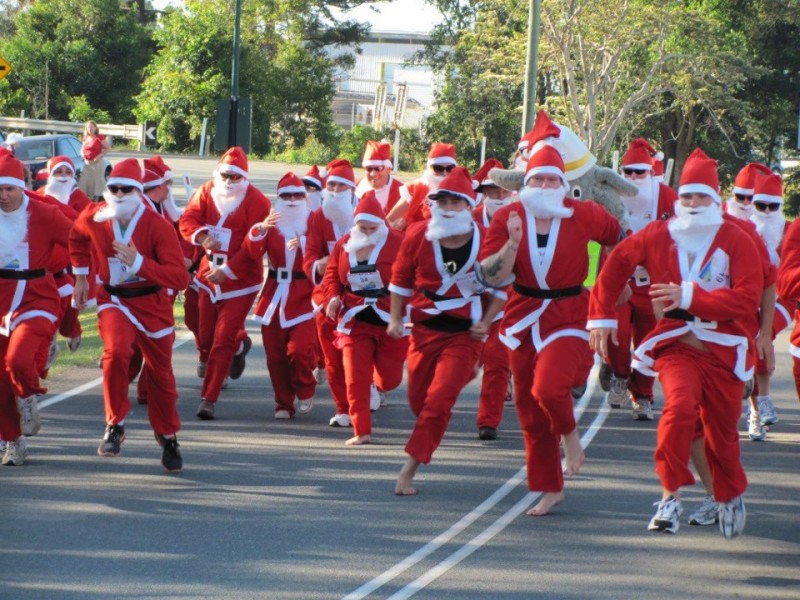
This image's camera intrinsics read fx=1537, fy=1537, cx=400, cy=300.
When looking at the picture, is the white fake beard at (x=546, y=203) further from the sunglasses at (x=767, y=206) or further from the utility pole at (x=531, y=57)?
the utility pole at (x=531, y=57)

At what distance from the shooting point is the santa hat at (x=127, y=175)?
35.0ft

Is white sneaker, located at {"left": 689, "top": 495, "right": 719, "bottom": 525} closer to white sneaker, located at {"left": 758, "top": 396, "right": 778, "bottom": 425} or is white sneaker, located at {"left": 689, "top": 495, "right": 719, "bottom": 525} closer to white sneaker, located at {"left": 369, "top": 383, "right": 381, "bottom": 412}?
white sneaker, located at {"left": 758, "top": 396, "right": 778, "bottom": 425}

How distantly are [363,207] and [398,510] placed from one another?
3.15 meters

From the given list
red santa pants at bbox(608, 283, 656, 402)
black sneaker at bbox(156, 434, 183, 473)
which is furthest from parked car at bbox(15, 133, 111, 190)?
black sneaker at bbox(156, 434, 183, 473)

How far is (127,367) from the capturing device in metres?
10.8

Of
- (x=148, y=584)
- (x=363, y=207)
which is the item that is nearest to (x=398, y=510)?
(x=148, y=584)

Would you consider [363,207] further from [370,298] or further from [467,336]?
[467,336]

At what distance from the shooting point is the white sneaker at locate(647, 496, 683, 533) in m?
8.77

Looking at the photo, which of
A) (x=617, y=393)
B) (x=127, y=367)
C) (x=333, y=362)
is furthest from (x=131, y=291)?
(x=617, y=393)

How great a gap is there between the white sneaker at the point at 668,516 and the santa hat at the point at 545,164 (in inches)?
85.3

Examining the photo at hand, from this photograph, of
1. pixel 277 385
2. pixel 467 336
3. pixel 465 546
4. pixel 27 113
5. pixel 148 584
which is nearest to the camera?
pixel 148 584

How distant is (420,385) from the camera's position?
35.0ft

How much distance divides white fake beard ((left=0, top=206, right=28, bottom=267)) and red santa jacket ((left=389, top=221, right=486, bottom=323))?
2.64 metres

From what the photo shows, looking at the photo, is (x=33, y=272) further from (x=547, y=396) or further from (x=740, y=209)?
(x=740, y=209)
